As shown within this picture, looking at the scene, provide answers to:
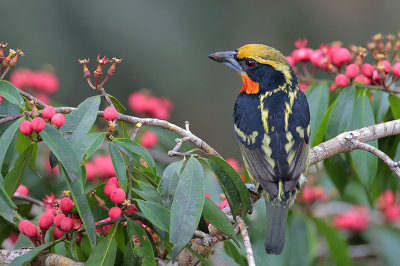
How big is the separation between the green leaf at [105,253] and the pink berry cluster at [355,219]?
9.47 ft

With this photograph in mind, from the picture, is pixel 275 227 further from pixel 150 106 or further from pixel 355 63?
pixel 150 106

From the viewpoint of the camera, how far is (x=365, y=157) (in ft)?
10.8

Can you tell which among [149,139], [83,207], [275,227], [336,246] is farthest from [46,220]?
[336,246]

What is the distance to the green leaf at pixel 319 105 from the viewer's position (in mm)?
3715

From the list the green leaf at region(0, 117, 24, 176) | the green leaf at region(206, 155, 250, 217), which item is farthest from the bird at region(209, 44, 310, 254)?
the green leaf at region(0, 117, 24, 176)

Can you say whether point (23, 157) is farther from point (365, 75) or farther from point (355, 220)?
point (355, 220)

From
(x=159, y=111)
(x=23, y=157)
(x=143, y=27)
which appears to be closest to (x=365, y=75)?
(x=159, y=111)

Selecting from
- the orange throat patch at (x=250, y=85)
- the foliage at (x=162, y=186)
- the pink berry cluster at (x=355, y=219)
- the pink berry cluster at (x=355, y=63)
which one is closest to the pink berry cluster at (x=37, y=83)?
the foliage at (x=162, y=186)

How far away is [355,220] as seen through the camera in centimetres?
488

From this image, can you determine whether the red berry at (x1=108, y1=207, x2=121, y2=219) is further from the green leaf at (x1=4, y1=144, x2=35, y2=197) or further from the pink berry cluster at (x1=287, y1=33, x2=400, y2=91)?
the pink berry cluster at (x1=287, y1=33, x2=400, y2=91)

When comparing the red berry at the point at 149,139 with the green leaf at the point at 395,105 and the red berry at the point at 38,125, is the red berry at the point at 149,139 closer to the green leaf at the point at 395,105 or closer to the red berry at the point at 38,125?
the green leaf at the point at 395,105

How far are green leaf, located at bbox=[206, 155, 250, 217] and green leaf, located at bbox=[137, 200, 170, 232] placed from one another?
32 cm

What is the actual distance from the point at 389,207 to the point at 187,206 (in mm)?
3188

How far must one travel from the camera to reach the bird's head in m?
3.78
